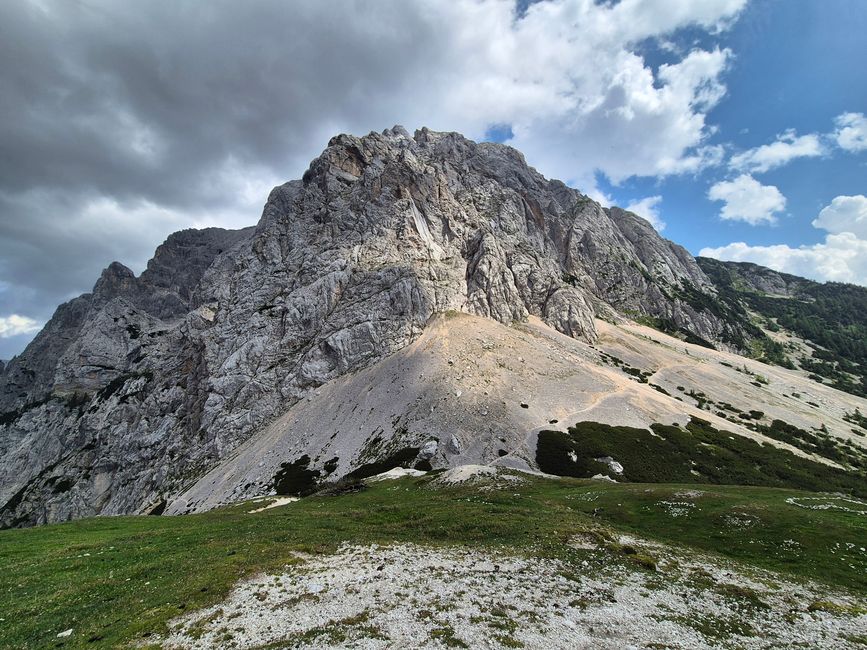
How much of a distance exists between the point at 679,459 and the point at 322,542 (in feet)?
210

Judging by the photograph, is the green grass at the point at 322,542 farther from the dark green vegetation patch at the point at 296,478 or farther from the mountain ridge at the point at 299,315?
the mountain ridge at the point at 299,315

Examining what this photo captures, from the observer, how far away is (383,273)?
122938 millimetres

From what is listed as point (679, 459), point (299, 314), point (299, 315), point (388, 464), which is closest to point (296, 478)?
point (388, 464)

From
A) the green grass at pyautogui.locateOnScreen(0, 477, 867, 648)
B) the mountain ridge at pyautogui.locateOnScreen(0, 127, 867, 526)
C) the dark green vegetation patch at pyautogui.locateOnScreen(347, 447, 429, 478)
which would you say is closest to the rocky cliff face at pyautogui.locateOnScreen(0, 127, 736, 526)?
the mountain ridge at pyautogui.locateOnScreen(0, 127, 867, 526)

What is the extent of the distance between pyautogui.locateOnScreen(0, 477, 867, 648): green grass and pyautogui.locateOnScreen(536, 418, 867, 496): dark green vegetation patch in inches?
919

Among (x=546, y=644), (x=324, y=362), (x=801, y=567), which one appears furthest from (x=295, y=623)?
(x=324, y=362)

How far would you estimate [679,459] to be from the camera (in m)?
66.9

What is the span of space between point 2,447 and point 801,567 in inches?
10964

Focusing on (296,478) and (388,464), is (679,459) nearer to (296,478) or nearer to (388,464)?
(388,464)

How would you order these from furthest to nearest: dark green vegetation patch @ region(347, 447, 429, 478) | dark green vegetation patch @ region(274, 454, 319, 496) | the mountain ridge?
the mountain ridge, dark green vegetation patch @ region(274, 454, 319, 496), dark green vegetation patch @ region(347, 447, 429, 478)

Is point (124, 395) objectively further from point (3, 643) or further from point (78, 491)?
point (3, 643)

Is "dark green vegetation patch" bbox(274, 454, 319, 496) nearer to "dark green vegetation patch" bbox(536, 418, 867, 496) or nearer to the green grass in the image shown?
the green grass

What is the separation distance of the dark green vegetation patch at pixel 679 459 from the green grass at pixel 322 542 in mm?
23337

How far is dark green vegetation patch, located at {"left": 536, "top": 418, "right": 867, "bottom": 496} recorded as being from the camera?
6262cm
